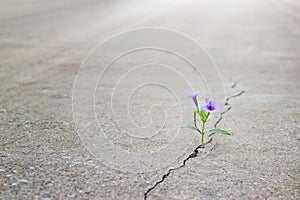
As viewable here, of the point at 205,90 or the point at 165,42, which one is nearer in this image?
the point at 205,90

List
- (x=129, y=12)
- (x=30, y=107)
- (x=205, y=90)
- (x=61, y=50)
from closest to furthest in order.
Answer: (x=30, y=107) → (x=205, y=90) → (x=61, y=50) → (x=129, y=12)

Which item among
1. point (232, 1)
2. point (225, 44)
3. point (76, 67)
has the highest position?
point (76, 67)

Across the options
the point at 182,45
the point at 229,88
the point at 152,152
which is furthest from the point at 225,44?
the point at 152,152

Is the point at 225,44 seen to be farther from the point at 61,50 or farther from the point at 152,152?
the point at 152,152

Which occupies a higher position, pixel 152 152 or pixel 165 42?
pixel 152 152

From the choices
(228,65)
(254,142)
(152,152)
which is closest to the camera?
(152,152)

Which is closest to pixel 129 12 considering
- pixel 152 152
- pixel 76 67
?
pixel 76 67

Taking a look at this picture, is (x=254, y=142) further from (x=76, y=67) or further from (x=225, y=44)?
(x=225, y=44)
